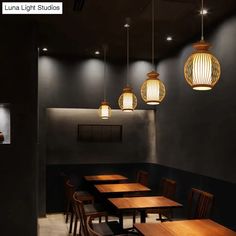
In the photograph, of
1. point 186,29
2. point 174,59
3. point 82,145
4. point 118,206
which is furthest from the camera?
point 82,145

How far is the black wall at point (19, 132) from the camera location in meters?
4.42

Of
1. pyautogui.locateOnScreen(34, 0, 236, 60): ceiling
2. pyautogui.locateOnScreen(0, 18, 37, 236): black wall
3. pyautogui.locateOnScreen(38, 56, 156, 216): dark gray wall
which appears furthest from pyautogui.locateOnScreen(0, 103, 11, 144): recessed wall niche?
pyautogui.locateOnScreen(38, 56, 156, 216): dark gray wall

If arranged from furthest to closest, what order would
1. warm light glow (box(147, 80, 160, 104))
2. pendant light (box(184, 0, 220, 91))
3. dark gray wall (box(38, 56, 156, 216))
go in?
dark gray wall (box(38, 56, 156, 216))
warm light glow (box(147, 80, 160, 104))
pendant light (box(184, 0, 220, 91))

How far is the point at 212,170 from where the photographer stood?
4762mm

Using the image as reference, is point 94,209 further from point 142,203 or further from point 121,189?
point 142,203

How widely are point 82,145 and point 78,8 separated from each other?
3532 mm

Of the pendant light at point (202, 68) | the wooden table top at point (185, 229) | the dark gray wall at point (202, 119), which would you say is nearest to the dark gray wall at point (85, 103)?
the dark gray wall at point (202, 119)

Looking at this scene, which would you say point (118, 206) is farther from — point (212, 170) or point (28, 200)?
point (212, 170)

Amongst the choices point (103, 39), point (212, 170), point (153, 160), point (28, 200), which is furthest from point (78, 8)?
point (153, 160)

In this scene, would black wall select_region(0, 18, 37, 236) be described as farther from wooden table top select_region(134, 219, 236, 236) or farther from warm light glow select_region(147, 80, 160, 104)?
wooden table top select_region(134, 219, 236, 236)

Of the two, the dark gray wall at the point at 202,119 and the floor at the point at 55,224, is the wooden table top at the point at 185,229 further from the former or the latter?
the floor at the point at 55,224

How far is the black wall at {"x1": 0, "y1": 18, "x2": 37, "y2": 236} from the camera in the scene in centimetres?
442

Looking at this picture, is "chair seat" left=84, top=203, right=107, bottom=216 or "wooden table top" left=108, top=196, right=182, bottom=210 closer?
"wooden table top" left=108, top=196, right=182, bottom=210

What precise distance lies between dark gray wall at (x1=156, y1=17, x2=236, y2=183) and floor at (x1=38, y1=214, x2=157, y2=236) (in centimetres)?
133
